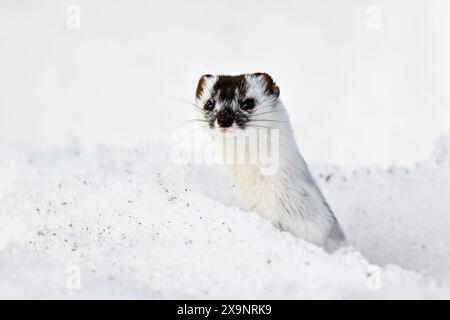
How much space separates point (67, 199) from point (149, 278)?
160 cm

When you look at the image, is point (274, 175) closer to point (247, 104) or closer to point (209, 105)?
point (247, 104)

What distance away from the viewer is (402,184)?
4.87 m

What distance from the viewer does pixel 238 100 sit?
3551 mm

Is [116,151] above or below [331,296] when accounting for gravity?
above

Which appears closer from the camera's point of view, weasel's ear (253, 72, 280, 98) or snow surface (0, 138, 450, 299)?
snow surface (0, 138, 450, 299)

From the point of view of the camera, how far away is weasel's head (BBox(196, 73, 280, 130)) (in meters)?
3.46

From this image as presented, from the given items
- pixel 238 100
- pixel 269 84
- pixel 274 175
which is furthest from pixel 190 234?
pixel 269 84

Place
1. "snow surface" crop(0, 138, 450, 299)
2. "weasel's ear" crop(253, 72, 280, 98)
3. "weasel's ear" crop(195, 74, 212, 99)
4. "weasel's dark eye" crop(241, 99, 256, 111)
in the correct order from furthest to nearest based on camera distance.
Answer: "weasel's ear" crop(195, 74, 212, 99) → "weasel's ear" crop(253, 72, 280, 98) → "weasel's dark eye" crop(241, 99, 256, 111) → "snow surface" crop(0, 138, 450, 299)

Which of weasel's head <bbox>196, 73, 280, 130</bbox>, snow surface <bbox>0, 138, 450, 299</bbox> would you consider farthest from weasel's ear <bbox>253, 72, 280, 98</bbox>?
snow surface <bbox>0, 138, 450, 299</bbox>

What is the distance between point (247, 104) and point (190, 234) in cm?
93

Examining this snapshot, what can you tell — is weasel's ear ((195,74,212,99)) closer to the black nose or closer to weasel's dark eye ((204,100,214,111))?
weasel's dark eye ((204,100,214,111))

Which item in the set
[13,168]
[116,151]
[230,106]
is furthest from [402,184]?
[13,168]

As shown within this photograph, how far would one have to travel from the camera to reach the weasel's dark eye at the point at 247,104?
355 cm
